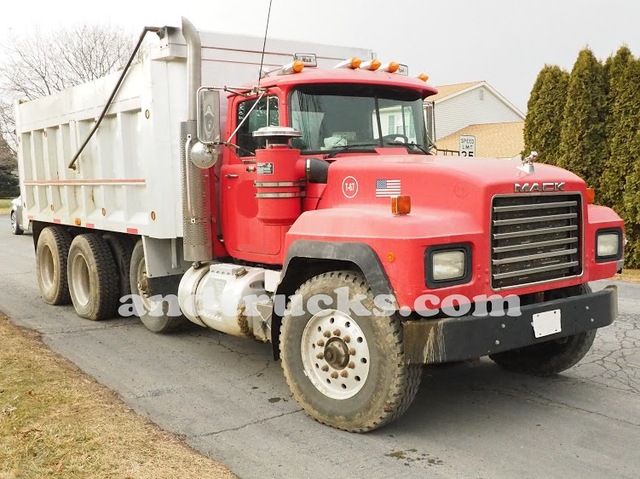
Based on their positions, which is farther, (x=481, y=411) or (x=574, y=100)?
(x=574, y=100)

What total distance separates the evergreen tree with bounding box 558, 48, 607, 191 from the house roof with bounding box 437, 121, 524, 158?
1534 centimetres

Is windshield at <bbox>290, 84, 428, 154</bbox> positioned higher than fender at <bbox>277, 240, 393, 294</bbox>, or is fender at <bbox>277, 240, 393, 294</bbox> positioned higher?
windshield at <bbox>290, 84, 428, 154</bbox>

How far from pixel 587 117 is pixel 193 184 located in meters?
9.84

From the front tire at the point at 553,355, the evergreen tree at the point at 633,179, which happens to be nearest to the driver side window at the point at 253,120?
the front tire at the point at 553,355

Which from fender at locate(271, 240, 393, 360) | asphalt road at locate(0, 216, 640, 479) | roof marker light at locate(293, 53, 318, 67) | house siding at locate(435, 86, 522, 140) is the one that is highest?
house siding at locate(435, 86, 522, 140)

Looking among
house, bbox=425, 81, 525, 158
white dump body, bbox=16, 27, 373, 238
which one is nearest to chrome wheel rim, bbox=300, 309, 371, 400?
white dump body, bbox=16, 27, 373, 238

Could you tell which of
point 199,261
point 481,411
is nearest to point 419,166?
point 481,411

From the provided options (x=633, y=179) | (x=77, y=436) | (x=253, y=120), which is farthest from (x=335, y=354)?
(x=633, y=179)

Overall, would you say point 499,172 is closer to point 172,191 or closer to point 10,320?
point 172,191

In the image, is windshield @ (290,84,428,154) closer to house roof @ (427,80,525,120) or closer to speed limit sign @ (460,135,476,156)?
speed limit sign @ (460,135,476,156)

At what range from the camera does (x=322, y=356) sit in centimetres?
464

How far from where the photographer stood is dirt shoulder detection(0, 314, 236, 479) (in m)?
3.83

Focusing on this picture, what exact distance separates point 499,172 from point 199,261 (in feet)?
9.89

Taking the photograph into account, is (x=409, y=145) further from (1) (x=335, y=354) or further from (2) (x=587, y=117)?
(2) (x=587, y=117)
